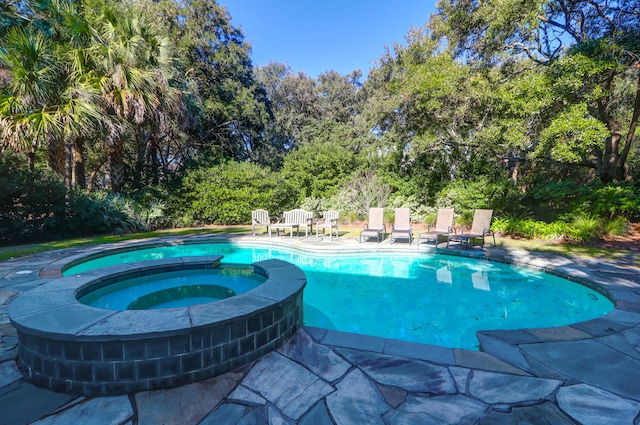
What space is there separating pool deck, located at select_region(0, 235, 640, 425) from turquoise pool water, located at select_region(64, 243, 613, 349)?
0.99 metres

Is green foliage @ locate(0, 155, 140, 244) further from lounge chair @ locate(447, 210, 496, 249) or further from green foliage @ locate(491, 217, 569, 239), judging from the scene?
green foliage @ locate(491, 217, 569, 239)

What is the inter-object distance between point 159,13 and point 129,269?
13648 millimetres

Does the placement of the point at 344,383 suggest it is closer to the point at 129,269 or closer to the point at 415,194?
the point at 129,269

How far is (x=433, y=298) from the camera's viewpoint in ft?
16.1

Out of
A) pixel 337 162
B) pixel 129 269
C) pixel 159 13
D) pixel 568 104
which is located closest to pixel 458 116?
pixel 568 104

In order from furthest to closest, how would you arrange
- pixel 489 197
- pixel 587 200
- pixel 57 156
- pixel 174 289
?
pixel 489 197 < pixel 57 156 < pixel 587 200 < pixel 174 289

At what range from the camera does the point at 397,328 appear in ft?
12.7

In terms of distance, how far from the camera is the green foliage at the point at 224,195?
39.2 ft

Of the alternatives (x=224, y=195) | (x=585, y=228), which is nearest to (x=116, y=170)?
(x=224, y=195)

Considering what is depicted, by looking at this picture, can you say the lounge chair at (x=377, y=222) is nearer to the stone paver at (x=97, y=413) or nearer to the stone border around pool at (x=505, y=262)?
the stone border around pool at (x=505, y=262)

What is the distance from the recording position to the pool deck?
5.97ft

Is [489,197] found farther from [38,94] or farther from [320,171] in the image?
[38,94]

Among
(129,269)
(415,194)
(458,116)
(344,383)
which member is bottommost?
(344,383)

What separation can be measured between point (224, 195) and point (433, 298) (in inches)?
383
